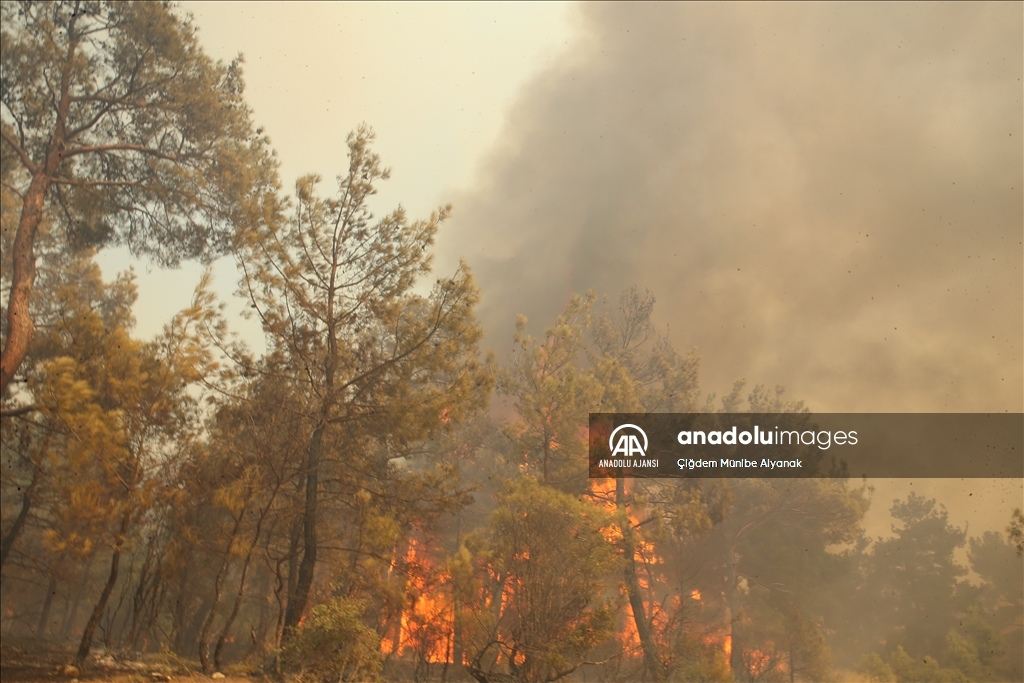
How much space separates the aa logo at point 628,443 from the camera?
8.73 meters

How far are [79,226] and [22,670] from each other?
21.4 ft

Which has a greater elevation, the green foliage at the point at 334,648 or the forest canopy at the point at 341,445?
the forest canopy at the point at 341,445

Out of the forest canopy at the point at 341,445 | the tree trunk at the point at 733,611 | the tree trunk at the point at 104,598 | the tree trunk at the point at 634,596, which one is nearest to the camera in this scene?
the tree trunk at the point at 104,598

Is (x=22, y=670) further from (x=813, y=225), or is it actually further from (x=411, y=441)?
(x=813, y=225)

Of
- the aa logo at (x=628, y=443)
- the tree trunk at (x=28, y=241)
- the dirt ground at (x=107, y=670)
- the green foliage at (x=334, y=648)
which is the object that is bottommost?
the dirt ground at (x=107, y=670)

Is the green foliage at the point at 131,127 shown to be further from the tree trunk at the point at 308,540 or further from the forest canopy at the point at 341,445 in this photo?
the tree trunk at the point at 308,540

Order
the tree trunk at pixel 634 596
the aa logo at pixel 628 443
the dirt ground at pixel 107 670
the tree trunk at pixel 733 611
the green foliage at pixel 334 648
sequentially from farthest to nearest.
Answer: the tree trunk at pixel 733 611, the aa logo at pixel 628 443, the tree trunk at pixel 634 596, the green foliage at pixel 334 648, the dirt ground at pixel 107 670

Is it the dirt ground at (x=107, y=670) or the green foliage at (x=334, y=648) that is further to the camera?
the green foliage at (x=334, y=648)

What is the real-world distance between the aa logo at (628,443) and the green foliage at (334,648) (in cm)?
424

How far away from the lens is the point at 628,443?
8781mm

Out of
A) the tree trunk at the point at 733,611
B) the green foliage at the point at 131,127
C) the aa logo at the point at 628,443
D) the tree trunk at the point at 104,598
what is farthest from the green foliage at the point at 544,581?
the green foliage at the point at 131,127

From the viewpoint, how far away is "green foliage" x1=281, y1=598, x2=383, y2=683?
6.05m

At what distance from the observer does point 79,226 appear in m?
9.37

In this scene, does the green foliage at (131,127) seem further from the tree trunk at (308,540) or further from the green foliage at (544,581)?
A: the green foliage at (544,581)
